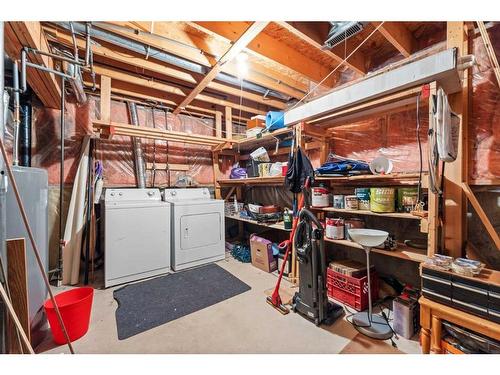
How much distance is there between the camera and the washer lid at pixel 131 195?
9.21 feet

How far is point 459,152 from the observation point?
62.3 inches

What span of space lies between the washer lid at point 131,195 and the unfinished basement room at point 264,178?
20 millimetres

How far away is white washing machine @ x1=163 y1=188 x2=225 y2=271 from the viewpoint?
291cm

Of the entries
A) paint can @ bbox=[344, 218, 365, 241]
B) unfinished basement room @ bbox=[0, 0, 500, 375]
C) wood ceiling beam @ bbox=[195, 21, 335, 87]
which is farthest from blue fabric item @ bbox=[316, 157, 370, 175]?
wood ceiling beam @ bbox=[195, 21, 335, 87]

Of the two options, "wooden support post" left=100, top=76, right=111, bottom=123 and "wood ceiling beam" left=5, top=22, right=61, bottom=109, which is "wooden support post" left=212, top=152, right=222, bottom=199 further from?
"wood ceiling beam" left=5, top=22, right=61, bottom=109

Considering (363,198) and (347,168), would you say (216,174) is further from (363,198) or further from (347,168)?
(363,198)

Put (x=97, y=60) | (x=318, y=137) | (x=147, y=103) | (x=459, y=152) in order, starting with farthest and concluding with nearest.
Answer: (x=147, y=103)
(x=318, y=137)
(x=97, y=60)
(x=459, y=152)

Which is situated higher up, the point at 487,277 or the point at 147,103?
the point at 147,103

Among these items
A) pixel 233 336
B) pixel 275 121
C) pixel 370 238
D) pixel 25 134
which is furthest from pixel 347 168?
pixel 25 134

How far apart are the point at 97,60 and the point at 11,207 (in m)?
1.84

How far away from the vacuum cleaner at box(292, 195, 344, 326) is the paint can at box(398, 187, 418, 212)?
71cm

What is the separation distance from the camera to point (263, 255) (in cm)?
292
